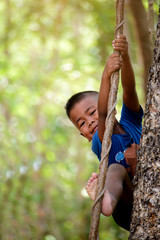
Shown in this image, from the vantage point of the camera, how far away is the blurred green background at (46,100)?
5.25 m

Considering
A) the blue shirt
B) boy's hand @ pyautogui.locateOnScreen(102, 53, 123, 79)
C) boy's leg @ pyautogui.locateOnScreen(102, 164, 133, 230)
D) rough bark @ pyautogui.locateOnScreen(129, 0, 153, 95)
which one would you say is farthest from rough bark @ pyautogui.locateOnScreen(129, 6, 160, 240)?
rough bark @ pyautogui.locateOnScreen(129, 0, 153, 95)

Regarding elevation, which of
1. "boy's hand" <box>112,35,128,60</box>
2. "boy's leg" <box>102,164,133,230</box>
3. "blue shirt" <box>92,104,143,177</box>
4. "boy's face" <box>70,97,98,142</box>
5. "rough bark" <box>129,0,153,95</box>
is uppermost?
"rough bark" <box>129,0,153,95</box>

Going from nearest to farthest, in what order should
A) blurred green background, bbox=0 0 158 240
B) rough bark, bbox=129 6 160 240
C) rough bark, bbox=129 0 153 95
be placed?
rough bark, bbox=129 6 160 240 < rough bark, bbox=129 0 153 95 < blurred green background, bbox=0 0 158 240

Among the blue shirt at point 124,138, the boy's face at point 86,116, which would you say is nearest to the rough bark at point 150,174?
the blue shirt at point 124,138

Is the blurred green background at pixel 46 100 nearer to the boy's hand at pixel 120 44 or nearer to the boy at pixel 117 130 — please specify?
the boy at pixel 117 130

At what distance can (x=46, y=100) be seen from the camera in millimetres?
8195

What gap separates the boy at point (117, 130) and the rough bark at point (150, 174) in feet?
0.53

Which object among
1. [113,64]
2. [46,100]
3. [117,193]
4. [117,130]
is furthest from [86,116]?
[46,100]

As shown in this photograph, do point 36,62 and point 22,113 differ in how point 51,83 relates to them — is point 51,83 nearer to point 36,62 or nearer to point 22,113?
point 22,113

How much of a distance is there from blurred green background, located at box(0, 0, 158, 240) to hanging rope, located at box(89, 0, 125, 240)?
267 cm

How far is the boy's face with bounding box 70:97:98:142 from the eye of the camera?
2406mm

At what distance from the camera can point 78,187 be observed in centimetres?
928

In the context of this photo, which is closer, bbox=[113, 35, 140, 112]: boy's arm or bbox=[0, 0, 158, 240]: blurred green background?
bbox=[113, 35, 140, 112]: boy's arm

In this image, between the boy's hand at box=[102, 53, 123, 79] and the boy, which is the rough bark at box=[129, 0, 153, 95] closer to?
the boy
